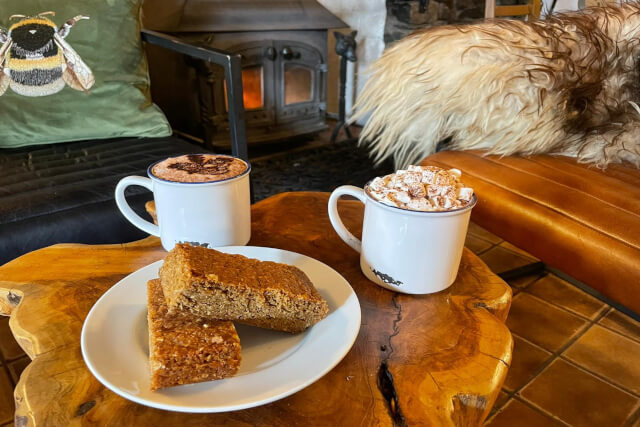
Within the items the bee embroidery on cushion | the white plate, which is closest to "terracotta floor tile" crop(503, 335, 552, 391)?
the white plate

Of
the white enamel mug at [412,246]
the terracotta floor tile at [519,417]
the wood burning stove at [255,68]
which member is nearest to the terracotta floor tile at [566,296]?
the terracotta floor tile at [519,417]

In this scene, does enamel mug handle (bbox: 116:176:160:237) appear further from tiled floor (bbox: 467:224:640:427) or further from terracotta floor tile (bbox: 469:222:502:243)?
terracotta floor tile (bbox: 469:222:502:243)

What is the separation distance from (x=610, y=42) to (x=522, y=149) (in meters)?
0.38

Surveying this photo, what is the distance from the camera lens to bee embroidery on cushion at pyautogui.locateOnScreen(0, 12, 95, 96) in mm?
1247

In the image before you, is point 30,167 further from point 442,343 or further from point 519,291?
point 519,291

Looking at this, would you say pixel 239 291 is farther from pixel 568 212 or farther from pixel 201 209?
pixel 568 212

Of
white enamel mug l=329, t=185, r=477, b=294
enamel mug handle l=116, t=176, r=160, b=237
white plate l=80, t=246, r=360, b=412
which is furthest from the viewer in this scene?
enamel mug handle l=116, t=176, r=160, b=237

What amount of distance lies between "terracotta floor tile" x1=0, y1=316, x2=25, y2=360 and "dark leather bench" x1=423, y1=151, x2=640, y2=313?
1.17 meters

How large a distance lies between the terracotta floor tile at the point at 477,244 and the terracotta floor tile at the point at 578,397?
562 millimetres

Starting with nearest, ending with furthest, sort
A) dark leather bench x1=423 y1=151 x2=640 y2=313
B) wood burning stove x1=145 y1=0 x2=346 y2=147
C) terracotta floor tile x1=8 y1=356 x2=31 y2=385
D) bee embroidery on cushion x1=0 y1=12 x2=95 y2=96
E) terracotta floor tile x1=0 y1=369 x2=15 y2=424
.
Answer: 1. dark leather bench x1=423 y1=151 x2=640 y2=313
2. terracotta floor tile x1=0 y1=369 x2=15 y2=424
3. terracotta floor tile x1=8 y1=356 x2=31 y2=385
4. bee embroidery on cushion x1=0 y1=12 x2=95 y2=96
5. wood burning stove x1=145 y1=0 x2=346 y2=147

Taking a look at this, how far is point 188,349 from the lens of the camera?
459 mm

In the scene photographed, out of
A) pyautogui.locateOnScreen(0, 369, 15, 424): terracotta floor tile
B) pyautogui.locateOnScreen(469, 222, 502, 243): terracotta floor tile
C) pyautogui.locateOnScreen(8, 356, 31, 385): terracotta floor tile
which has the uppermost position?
pyautogui.locateOnScreen(469, 222, 502, 243): terracotta floor tile

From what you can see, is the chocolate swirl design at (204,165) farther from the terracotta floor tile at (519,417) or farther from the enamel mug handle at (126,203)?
the terracotta floor tile at (519,417)

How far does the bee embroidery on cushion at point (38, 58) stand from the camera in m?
1.25
